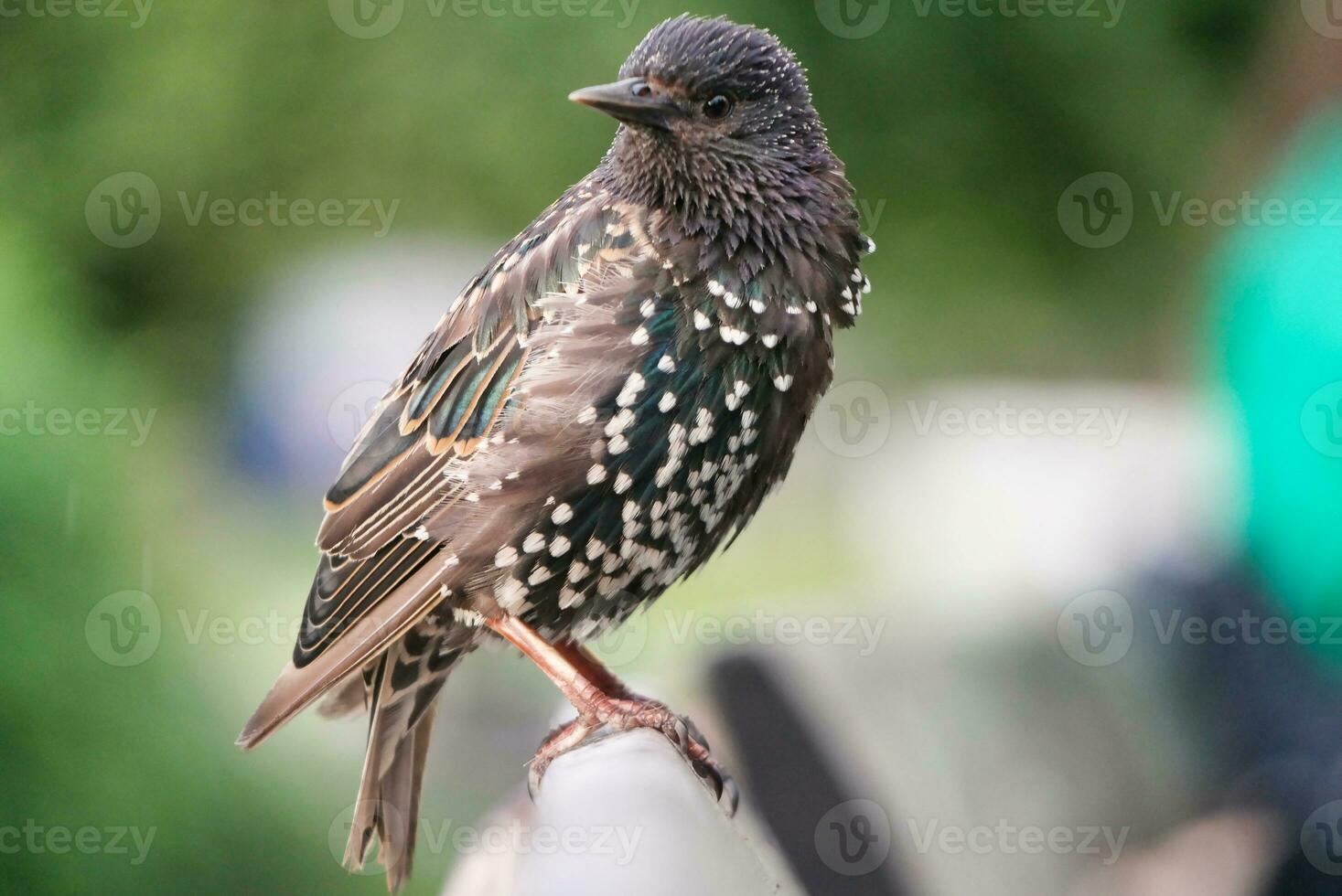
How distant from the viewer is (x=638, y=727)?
87.8 inches

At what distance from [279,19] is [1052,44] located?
3039mm

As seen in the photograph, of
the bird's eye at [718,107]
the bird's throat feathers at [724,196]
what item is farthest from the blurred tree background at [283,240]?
the bird's eye at [718,107]

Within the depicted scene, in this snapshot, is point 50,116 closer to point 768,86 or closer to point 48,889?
point 48,889

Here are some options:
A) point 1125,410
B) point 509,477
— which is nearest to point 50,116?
point 509,477

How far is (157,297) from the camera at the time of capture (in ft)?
17.3

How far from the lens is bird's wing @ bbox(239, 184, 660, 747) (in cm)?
222

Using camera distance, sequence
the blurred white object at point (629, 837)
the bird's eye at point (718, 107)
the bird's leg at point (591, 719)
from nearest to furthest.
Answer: the blurred white object at point (629, 837) < the bird's eye at point (718, 107) < the bird's leg at point (591, 719)

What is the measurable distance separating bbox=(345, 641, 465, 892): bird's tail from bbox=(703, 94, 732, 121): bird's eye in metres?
1.09

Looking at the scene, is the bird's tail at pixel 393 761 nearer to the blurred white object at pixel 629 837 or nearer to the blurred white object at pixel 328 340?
the blurred white object at pixel 629 837

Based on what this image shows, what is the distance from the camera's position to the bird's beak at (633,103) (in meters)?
2.04

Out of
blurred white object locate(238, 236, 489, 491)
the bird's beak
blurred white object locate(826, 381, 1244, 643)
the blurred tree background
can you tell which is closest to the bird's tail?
the bird's beak

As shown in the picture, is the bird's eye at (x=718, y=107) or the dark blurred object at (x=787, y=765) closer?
the bird's eye at (x=718, y=107)

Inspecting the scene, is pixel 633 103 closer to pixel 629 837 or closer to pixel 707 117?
pixel 707 117

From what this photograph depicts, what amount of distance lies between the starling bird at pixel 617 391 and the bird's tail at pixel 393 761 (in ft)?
0.58
